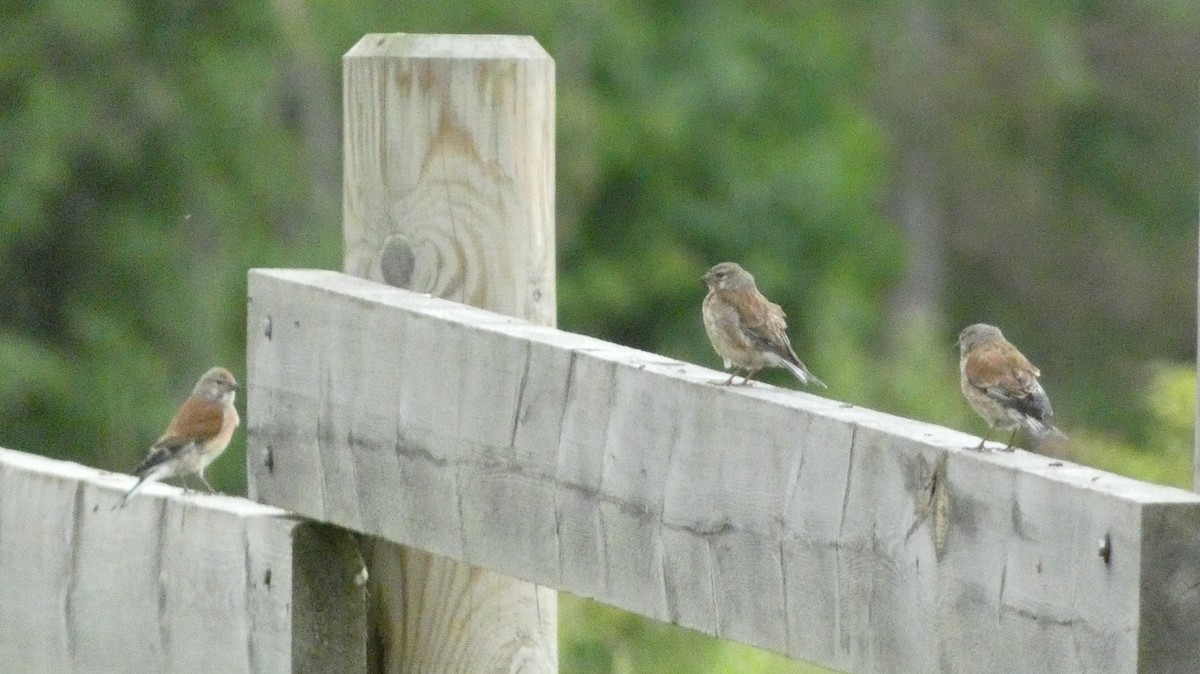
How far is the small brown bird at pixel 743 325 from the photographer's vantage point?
592cm

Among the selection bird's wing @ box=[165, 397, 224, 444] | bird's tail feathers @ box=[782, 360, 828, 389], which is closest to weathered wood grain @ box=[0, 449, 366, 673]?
bird's tail feathers @ box=[782, 360, 828, 389]

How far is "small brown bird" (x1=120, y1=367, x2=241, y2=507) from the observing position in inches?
295

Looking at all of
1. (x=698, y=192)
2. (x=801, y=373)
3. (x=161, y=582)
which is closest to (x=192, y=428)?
(x=801, y=373)

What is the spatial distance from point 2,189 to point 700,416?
587 inches

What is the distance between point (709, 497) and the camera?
237cm

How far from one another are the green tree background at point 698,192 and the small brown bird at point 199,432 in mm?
1822

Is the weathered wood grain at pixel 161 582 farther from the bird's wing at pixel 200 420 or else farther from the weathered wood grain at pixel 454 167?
the bird's wing at pixel 200 420

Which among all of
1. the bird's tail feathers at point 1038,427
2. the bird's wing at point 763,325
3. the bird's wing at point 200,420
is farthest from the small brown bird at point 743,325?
the bird's wing at point 200,420

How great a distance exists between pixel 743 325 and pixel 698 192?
23414 mm

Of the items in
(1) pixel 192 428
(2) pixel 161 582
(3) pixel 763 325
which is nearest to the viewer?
(2) pixel 161 582

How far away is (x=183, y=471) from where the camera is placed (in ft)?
25.4

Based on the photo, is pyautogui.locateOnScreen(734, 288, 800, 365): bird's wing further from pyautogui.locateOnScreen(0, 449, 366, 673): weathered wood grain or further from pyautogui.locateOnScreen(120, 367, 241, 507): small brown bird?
pyautogui.locateOnScreen(0, 449, 366, 673): weathered wood grain

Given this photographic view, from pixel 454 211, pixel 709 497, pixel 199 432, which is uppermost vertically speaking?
pixel 454 211

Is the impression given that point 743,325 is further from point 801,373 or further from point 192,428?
point 192,428
